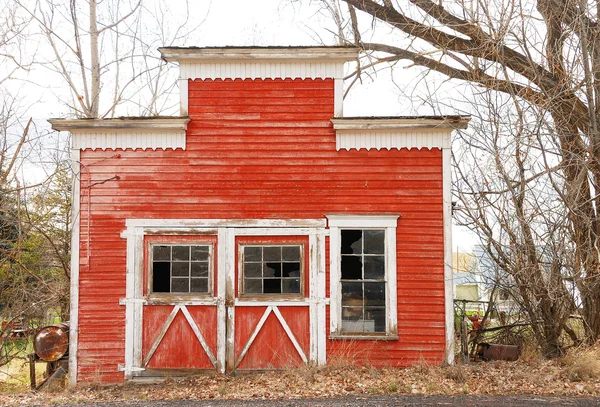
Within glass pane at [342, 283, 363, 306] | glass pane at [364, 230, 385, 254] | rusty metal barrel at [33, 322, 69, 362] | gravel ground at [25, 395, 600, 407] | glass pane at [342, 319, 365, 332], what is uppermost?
glass pane at [364, 230, 385, 254]

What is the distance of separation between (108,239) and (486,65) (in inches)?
365

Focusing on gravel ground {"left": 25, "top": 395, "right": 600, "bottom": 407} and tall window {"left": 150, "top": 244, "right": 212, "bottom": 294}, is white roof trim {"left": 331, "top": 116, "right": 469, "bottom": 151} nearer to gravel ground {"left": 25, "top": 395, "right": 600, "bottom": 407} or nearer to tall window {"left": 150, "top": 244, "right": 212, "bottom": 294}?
tall window {"left": 150, "top": 244, "right": 212, "bottom": 294}

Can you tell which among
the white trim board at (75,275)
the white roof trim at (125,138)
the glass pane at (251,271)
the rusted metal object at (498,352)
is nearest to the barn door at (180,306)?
the glass pane at (251,271)

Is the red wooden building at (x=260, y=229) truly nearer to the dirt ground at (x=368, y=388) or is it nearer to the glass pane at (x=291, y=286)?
the glass pane at (x=291, y=286)

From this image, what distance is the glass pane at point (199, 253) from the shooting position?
1034 cm

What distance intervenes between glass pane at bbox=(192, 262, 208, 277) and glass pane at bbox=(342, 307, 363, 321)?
2445 millimetres

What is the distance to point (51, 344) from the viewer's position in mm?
10531

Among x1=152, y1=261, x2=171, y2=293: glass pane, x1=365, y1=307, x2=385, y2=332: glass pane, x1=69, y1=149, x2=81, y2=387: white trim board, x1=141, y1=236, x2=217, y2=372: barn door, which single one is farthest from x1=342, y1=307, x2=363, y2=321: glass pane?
x1=69, y1=149, x2=81, y2=387: white trim board

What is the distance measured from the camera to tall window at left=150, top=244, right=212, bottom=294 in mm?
10312

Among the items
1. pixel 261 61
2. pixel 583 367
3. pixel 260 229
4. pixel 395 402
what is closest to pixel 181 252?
pixel 260 229

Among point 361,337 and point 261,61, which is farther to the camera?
point 261,61

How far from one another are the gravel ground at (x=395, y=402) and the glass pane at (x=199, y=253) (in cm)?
252

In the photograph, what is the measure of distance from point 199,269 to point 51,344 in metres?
2.94

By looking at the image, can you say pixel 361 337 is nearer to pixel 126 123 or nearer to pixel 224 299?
pixel 224 299
